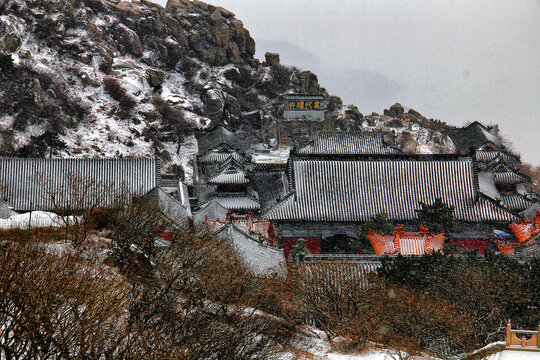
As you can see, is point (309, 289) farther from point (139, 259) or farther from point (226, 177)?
point (226, 177)

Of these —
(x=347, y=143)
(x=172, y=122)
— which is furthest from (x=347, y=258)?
(x=172, y=122)

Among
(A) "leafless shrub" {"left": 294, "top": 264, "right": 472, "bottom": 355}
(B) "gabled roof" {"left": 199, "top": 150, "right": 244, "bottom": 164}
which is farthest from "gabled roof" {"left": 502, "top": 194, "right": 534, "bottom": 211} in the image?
(A) "leafless shrub" {"left": 294, "top": 264, "right": 472, "bottom": 355}

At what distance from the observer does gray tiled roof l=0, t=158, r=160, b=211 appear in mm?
30094

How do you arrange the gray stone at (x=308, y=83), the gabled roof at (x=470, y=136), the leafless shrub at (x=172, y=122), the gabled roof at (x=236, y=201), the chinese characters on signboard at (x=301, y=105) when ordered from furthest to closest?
the gray stone at (x=308, y=83) → the chinese characters on signboard at (x=301, y=105) → the leafless shrub at (x=172, y=122) → the gabled roof at (x=470, y=136) → the gabled roof at (x=236, y=201)

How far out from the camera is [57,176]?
3144cm

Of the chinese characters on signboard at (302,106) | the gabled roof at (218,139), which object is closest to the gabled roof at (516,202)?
the gabled roof at (218,139)

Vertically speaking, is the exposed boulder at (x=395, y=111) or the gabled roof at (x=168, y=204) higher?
the exposed boulder at (x=395, y=111)

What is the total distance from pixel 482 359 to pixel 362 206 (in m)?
17.5

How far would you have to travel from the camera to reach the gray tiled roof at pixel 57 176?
3009cm

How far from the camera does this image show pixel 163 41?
74438 mm

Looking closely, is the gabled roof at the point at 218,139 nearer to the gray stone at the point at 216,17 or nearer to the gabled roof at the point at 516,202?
the gabled roof at the point at 516,202

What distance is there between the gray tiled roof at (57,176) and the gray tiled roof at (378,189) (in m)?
8.06

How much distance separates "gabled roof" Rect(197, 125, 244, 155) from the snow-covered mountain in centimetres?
257

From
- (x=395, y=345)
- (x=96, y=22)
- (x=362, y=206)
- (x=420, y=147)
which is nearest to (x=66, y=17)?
(x=96, y=22)
